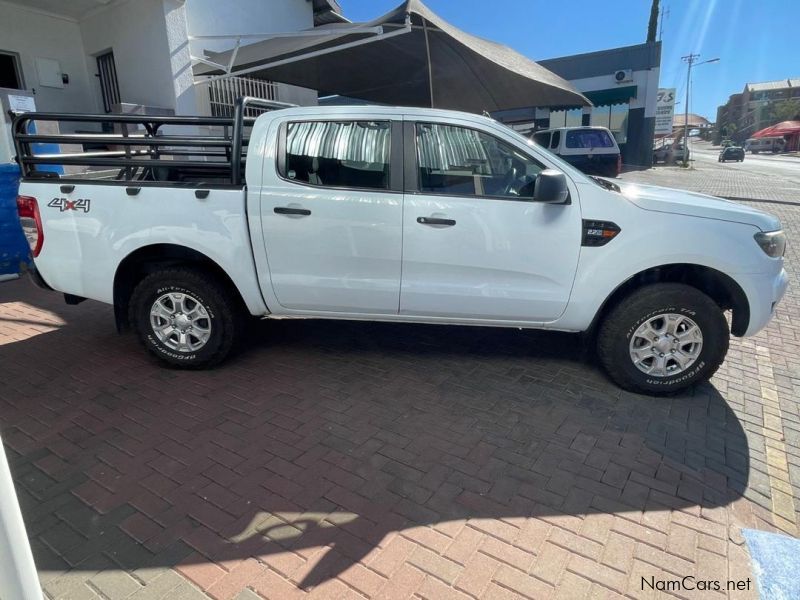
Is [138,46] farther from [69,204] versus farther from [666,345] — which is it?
[666,345]

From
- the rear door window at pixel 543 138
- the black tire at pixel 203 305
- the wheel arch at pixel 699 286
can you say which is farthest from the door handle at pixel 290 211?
the rear door window at pixel 543 138

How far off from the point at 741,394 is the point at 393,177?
302 centimetres

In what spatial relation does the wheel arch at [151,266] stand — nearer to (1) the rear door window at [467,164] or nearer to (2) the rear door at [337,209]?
(2) the rear door at [337,209]

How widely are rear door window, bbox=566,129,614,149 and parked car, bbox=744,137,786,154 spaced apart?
2845 inches

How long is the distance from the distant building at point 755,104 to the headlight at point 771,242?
10747 centimetres

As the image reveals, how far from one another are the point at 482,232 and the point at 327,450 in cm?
175

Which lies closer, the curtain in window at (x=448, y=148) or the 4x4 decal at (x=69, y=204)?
the curtain in window at (x=448, y=148)

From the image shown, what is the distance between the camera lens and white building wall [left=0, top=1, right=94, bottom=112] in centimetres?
938

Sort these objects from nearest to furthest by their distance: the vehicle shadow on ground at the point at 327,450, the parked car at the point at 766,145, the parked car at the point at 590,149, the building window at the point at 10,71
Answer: the vehicle shadow on ground at the point at 327,450 → the building window at the point at 10,71 → the parked car at the point at 590,149 → the parked car at the point at 766,145

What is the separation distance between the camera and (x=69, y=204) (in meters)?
3.86

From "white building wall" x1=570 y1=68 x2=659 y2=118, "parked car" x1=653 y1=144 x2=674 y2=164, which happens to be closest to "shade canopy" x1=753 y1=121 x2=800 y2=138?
"parked car" x1=653 y1=144 x2=674 y2=164

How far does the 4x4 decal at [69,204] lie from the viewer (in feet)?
12.6

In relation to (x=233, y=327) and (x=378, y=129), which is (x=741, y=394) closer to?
(x=378, y=129)

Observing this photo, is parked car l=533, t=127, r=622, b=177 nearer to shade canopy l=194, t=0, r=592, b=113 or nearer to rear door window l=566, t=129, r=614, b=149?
rear door window l=566, t=129, r=614, b=149
